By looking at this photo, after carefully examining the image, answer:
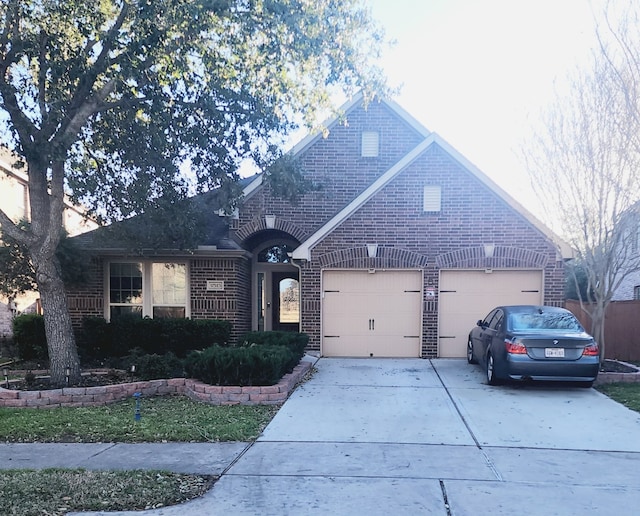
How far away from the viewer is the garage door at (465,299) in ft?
40.9

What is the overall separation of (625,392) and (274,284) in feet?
32.0

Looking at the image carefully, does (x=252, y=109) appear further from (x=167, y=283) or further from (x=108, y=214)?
(x=167, y=283)

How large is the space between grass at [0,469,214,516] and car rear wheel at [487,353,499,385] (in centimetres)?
589

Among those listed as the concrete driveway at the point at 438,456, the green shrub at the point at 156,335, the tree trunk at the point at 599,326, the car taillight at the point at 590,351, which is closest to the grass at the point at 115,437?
the concrete driveway at the point at 438,456

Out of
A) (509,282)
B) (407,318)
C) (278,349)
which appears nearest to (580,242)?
(509,282)

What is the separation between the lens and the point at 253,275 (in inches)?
597

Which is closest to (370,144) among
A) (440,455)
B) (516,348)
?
(516,348)

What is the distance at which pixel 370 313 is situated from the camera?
12758 mm

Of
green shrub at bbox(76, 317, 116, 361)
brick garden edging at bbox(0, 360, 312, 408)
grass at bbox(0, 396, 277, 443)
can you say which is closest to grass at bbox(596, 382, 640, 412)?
brick garden edging at bbox(0, 360, 312, 408)

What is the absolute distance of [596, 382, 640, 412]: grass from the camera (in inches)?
314

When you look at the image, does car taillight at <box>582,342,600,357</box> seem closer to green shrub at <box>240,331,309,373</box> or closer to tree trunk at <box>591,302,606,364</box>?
tree trunk at <box>591,302,606,364</box>

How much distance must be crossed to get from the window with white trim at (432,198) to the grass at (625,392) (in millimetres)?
5383

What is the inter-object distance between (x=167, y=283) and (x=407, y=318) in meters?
6.26

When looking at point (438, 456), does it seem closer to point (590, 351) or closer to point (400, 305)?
point (590, 351)
